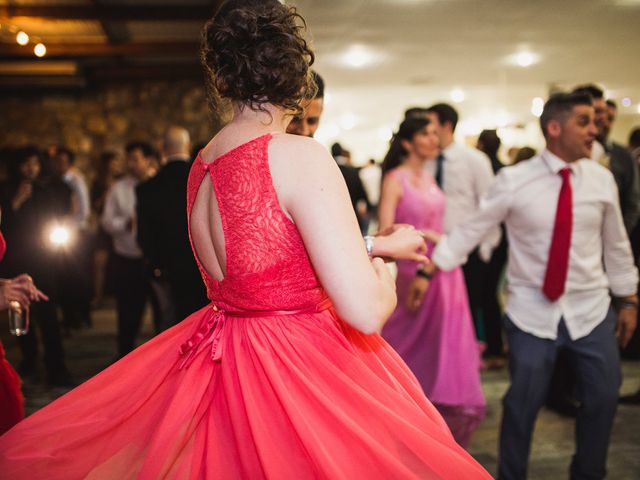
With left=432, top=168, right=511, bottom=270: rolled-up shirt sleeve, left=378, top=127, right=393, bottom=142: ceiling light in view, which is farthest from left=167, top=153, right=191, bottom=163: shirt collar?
left=378, top=127, right=393, bottom=142: ceiling light

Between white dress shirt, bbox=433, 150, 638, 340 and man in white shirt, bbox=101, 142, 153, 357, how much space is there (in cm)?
305

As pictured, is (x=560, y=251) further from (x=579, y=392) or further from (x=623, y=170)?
(x=623, y=170)

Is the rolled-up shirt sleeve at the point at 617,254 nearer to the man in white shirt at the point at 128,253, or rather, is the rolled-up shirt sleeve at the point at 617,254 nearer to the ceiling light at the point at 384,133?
the man in white shirt at the point at 128,253

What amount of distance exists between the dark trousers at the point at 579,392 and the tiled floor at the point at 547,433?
1.78 feet

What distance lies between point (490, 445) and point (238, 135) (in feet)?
8.53

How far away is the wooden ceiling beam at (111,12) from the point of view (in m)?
7.05

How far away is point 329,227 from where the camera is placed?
3.61ft

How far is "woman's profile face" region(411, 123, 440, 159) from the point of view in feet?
12.6

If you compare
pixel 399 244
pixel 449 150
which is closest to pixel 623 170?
pixel 449 150

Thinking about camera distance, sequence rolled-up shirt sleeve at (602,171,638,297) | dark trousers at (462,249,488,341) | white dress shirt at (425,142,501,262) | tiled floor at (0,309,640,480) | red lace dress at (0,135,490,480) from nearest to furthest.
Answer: red lace dress at (0,135,490,480)
rolled-up shirt sleeve at (602,171,638,297)
tiled floor at (0,309,640,480)
white dress shirt at (425,142,501,262)
dark trousers at (462,249,488,341)

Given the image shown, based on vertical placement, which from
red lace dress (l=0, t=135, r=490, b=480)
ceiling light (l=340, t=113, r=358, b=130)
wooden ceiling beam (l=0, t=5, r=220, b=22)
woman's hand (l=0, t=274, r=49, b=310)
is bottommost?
red lace dress (l=0, t=135, r=490, b=480)

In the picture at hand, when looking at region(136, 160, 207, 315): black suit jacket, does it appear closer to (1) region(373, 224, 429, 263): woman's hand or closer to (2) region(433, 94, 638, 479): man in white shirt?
(2) region(433, 94, 638, 479): man in white shirt

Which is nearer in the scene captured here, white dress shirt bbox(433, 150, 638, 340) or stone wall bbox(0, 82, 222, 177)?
white dress shirt bbox(433, 150, 638, 340)

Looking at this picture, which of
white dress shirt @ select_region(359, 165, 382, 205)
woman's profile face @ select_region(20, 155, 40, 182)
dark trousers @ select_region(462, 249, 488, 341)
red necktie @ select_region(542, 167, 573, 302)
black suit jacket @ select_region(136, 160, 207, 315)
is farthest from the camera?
white dress shirt @ select_region(359, 165, 382, 205)
